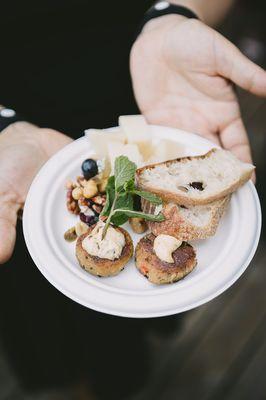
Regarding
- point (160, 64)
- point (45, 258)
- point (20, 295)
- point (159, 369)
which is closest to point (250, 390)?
point (159, 369)

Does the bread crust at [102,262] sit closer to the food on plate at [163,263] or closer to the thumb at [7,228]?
the food on plate at [163,263]

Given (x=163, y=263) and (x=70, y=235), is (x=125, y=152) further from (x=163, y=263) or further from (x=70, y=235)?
(x=163, y=263)

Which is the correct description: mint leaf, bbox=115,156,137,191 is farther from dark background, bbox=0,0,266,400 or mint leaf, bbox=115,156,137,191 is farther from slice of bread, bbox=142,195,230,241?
dark background, bbox=0,0,266,400

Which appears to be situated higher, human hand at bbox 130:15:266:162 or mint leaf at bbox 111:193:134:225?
human hand at bbox 130:15:266:162

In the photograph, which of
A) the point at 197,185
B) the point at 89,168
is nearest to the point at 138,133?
the point at 89,168

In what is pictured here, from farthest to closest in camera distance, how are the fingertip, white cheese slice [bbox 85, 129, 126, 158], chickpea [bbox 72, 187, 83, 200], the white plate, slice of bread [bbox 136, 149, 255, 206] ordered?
white cheese slice [bbox 85, 129, 126, 158]
chickpea [bbox 72, 187, 83, 200]
slice of bread [bbox 136, 149, 255, 206]
the fingertip
the white plate

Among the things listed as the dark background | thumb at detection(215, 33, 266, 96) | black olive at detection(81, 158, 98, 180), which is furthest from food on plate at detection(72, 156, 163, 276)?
thumb at detection(215, 33, 266, 96)
